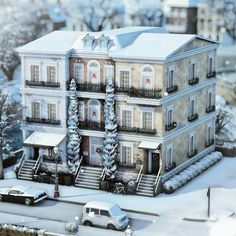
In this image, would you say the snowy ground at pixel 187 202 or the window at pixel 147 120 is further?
the window at pixel 147 120

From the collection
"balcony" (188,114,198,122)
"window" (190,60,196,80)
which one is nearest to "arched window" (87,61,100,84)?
"window" (190,60,196,80)

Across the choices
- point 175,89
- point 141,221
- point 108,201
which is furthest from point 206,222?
point 175,89

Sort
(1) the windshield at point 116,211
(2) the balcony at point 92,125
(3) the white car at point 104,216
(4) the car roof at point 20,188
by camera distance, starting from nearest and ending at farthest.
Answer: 1. (3) the white car at point 104,216
2. (1) the windshield at point 116,211
3. (4) the car roof at point 20,188
4. (2) the balcony at point 92,125

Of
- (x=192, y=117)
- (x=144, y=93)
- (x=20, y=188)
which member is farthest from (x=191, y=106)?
(x=20, y=188)

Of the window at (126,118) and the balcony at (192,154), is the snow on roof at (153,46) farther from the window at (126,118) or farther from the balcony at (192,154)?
the balcony at (192,154)

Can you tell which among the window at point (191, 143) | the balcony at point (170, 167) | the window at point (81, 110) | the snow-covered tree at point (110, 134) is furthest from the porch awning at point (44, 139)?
the window at point (191, 143)

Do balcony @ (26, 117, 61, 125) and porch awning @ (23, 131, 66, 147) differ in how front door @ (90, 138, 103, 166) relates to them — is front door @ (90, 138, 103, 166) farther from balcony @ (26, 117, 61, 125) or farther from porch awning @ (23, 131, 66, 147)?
balcony @ (26, 117, 61, 125)
